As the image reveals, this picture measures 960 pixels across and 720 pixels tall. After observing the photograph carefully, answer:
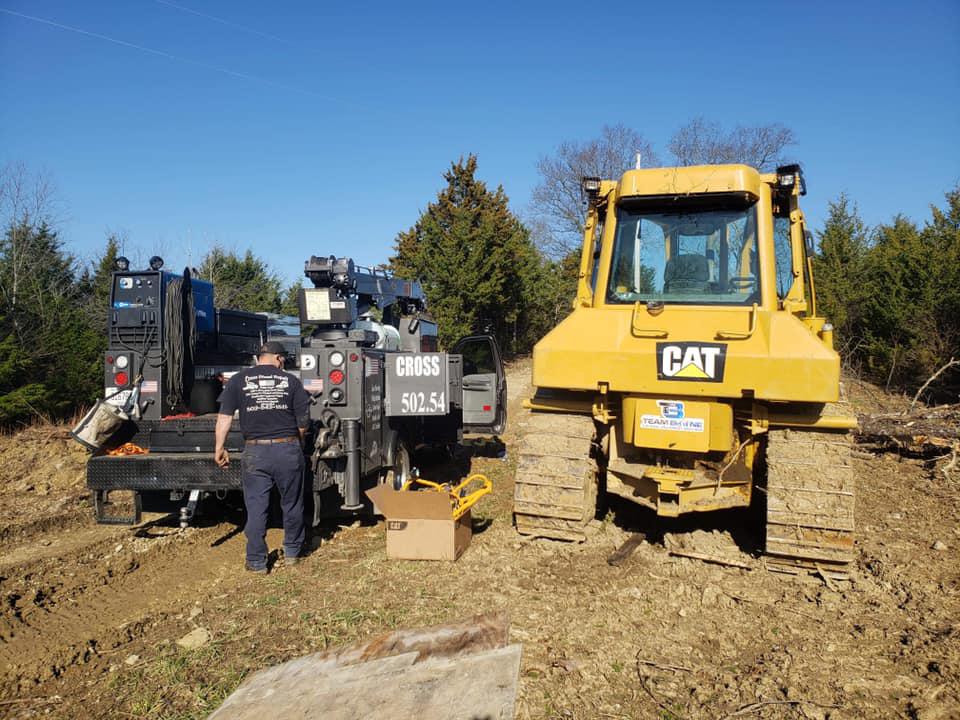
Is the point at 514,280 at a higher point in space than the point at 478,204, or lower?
lower

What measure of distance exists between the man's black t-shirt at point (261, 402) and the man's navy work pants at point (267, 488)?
5.0 inches

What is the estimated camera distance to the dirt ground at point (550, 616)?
10.9ft

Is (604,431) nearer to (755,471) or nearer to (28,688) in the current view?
(755,471)

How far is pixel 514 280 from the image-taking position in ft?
80.3

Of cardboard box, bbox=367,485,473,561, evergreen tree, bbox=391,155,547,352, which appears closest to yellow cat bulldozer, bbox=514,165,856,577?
cardboard box, bbox=367,485,473,561

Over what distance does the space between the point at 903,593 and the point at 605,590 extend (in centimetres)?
191

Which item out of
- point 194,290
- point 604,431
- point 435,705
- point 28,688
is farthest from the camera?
point 194,290

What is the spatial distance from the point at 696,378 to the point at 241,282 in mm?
24436

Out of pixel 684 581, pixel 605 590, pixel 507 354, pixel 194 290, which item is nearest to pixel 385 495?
pixel 605 590

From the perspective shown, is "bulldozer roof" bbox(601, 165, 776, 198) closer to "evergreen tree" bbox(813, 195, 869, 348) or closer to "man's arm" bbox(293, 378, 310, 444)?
"man's arm" bbox(293, 378, 310, 444)

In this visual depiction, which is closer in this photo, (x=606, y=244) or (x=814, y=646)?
(x=814, y=646)

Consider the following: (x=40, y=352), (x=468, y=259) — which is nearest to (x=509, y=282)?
(x=468, y=259)

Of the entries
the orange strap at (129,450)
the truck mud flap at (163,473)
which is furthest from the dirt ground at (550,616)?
the orange strap at (129,450)

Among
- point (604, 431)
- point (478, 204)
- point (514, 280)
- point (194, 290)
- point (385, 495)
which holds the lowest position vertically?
point (385, 495)
